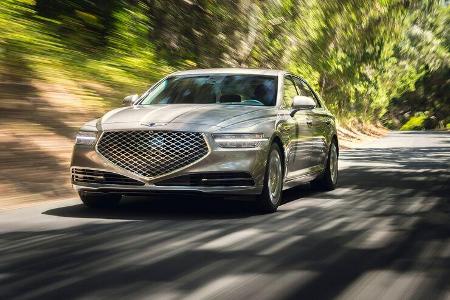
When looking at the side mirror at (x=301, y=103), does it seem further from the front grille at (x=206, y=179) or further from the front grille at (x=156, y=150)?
the front grille at (x=156, y=150)

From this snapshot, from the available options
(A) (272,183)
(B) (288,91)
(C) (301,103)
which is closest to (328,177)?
(B) (288,91)

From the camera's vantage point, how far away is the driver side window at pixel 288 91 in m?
10.5

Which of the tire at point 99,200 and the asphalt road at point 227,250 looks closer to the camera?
the asphalt road at point 227,250

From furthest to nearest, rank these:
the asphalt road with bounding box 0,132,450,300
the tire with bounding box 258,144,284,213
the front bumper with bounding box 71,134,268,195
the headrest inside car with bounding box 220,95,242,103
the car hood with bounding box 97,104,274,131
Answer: the headrest inside car with bounding box 220,95,242,103 < the tire with bounding box 258,144,284,213 < the car hood with bounding box 97,104,274,131 < the front bumper with bounding box 71,134,268,195 < the asphalt road with bounding box 0,132,450,300

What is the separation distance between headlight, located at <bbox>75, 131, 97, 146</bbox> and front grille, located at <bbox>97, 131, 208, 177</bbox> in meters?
0.25

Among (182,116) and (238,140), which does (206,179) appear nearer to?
(238,140)

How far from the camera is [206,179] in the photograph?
28.7 ft

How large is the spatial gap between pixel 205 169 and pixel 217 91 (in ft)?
6.21

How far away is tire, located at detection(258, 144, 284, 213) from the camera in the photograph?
9.22 meters

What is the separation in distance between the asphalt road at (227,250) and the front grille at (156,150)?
0.54 metres

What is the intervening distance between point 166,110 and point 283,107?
159cm

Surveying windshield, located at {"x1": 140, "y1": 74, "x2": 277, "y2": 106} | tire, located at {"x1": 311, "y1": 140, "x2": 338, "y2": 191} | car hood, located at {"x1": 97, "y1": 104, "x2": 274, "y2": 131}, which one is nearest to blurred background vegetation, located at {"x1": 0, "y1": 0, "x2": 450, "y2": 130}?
windshield, located at {"x1": 140, "y1": 74, "x2": 277, "y2": 106}

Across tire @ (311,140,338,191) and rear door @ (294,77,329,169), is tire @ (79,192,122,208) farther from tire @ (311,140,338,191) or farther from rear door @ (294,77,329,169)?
tire @ (311,140,338,191)

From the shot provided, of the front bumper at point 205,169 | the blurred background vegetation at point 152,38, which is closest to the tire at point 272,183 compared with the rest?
the front bumper at point 205,169
